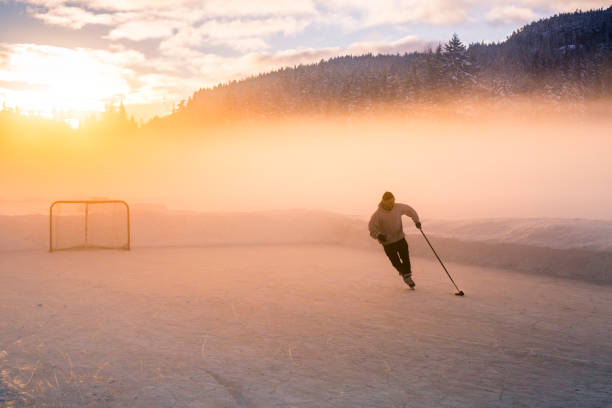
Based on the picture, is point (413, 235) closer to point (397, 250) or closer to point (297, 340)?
point (397, 250)

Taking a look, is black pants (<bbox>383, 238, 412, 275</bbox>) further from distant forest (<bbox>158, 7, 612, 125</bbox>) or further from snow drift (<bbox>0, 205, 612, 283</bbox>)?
distant forest (<bbox>158, 7, 612, 125</bbox>)

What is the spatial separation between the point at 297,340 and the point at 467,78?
46749 mm

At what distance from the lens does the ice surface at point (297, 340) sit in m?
4.61

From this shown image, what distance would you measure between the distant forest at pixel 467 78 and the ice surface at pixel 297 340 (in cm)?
4180

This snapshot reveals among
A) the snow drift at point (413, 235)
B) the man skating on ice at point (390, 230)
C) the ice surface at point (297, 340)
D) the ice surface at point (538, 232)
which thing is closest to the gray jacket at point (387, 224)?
the man skating on ice at point (390, 230)

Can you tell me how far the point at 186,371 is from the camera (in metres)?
5.14

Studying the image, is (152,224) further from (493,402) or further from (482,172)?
(482,172)

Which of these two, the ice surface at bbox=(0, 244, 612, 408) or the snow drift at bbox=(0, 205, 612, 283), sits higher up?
the snow drift at bbox=(0, 205, 612, 283)

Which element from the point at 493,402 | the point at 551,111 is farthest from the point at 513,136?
the point at 493,402

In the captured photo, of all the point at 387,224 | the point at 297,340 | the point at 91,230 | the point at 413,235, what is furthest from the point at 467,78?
the point at 297,340

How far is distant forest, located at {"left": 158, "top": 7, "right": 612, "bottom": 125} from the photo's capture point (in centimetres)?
4988

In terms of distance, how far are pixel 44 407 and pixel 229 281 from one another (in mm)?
6369

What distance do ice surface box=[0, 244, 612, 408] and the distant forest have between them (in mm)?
41799

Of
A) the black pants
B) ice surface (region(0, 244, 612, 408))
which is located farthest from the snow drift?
the black pants
